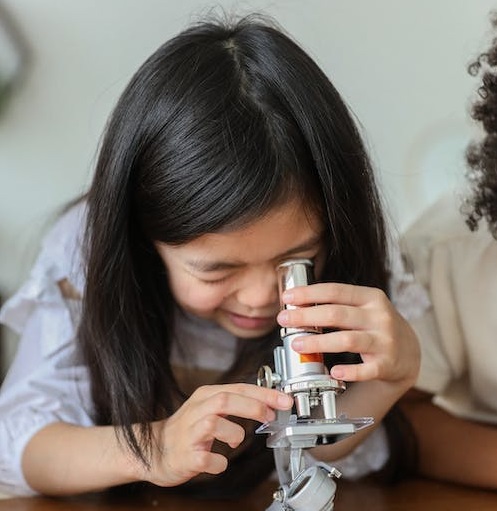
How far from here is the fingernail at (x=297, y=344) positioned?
0.62m

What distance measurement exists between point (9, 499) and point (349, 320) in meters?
0.34

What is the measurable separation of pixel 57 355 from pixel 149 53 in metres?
0.40

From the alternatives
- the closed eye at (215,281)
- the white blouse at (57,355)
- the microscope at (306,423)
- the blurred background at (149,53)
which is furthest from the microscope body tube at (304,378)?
the blurred background at (149,53)

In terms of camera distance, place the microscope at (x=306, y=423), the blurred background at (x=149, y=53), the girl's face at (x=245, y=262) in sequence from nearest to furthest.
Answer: the microscope at (x=306, y=423) < the girl's face at (x=245, y=262) < the blurred background at (x=149, y=53)

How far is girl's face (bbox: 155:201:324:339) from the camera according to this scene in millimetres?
705

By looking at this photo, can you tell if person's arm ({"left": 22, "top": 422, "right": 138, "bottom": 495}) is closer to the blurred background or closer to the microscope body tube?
the microscope body tube

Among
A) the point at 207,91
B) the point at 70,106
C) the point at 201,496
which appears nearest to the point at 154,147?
the point at 207,91

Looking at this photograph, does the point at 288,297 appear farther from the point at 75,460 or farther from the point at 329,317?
the point at 75,460

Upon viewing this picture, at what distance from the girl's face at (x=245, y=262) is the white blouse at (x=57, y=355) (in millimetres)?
113

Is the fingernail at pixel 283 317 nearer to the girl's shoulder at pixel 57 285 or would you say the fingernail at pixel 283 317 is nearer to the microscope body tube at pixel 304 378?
the microscope body tube at pixel 304 378

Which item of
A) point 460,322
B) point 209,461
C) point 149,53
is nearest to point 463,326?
point 460,322

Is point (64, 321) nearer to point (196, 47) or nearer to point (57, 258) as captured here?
point (57, 258)

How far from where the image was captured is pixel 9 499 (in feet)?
2.67

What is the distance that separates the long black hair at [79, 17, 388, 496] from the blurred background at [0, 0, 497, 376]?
11.5 inches
